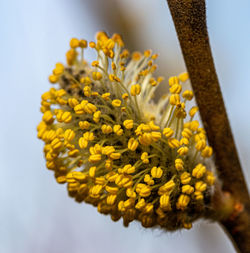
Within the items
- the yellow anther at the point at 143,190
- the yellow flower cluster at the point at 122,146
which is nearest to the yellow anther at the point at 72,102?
the yellow flower cluster at the point at 122,146

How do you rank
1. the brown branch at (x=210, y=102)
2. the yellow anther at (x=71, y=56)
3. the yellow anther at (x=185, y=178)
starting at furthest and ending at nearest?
the yellow anther at (x=71, y=56)
the yellow anther at (x=185, y=178)
the brown branch at (x=210, y=102)

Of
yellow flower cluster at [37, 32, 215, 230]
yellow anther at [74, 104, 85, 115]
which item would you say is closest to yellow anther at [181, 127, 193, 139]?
yellow flower cluster at [37, 32, 215, 230]

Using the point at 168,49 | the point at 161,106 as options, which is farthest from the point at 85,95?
the point at 168,49

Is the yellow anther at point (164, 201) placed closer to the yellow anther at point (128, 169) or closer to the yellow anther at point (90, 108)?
the yellow anther at point (128, 169)

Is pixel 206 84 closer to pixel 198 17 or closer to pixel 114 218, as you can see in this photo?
pixel 198 17

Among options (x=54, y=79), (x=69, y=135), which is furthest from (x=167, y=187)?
(x=54, y=79)

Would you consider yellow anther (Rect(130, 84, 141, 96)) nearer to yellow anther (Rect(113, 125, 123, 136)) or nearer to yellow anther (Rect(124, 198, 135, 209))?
yellow anther (Rect(113, 125, 123, 136))
